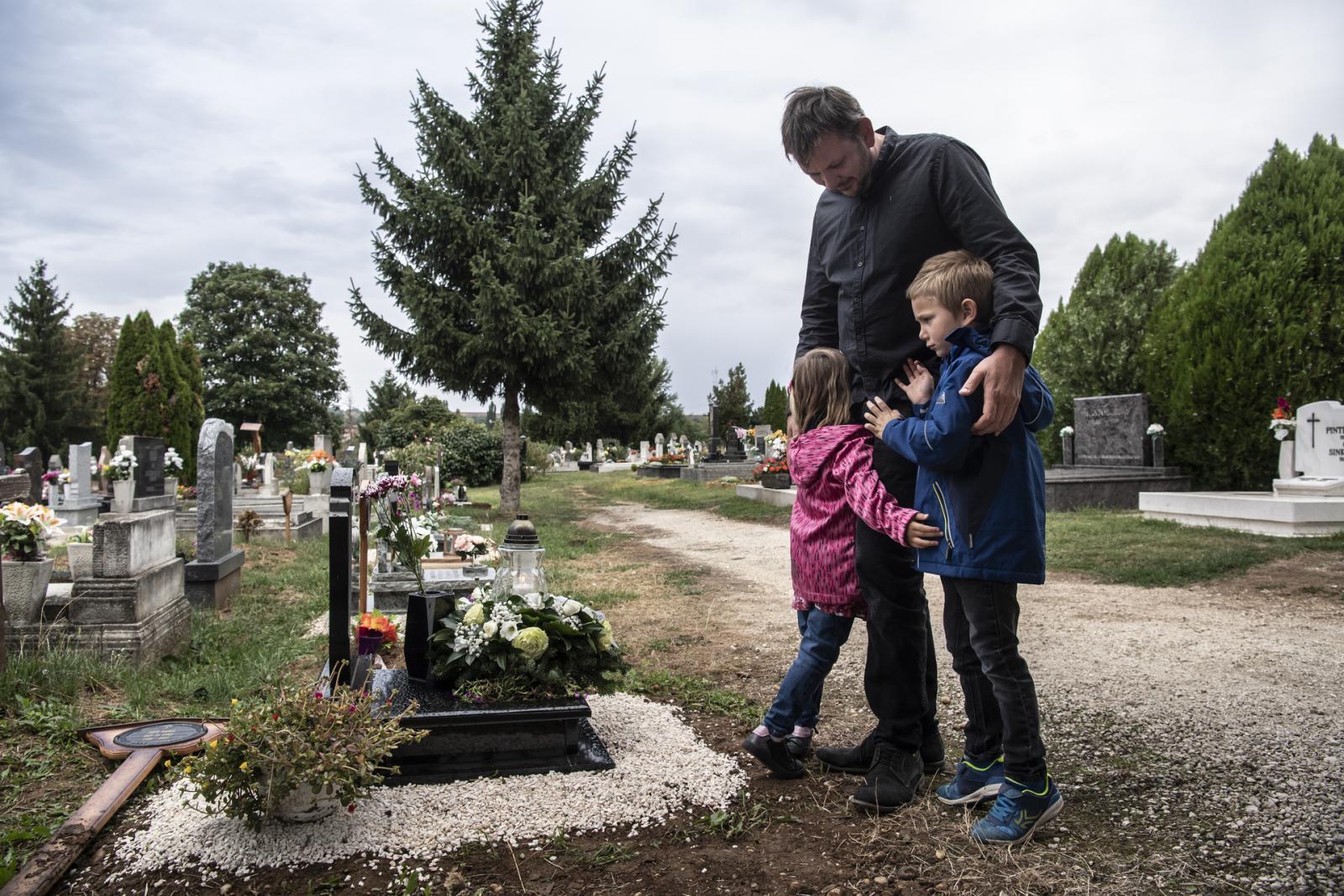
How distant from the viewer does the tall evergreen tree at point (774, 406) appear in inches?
1645

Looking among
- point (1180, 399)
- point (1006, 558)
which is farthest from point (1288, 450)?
point (1006, 558)

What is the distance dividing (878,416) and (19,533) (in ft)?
16.4

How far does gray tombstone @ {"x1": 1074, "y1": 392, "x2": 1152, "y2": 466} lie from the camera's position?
14484mm

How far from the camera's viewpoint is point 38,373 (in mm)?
40188

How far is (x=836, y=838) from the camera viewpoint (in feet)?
8.59

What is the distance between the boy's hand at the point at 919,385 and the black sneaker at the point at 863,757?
3.85ft

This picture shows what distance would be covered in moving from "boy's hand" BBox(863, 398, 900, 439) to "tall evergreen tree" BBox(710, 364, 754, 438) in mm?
41327

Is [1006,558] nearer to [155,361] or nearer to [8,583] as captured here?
[8,583]

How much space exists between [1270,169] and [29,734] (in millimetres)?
15831

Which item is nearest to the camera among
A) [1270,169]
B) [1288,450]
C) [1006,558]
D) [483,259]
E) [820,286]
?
[1006,558]

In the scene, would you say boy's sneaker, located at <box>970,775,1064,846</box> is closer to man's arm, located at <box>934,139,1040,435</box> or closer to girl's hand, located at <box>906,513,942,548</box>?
girl's hand, located at <box>906,513,942,548</box>

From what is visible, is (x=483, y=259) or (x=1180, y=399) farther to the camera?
(x=483, y=259)

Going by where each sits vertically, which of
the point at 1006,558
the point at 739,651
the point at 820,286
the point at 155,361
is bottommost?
the point at 739,651

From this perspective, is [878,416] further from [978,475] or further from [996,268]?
[996,268]
